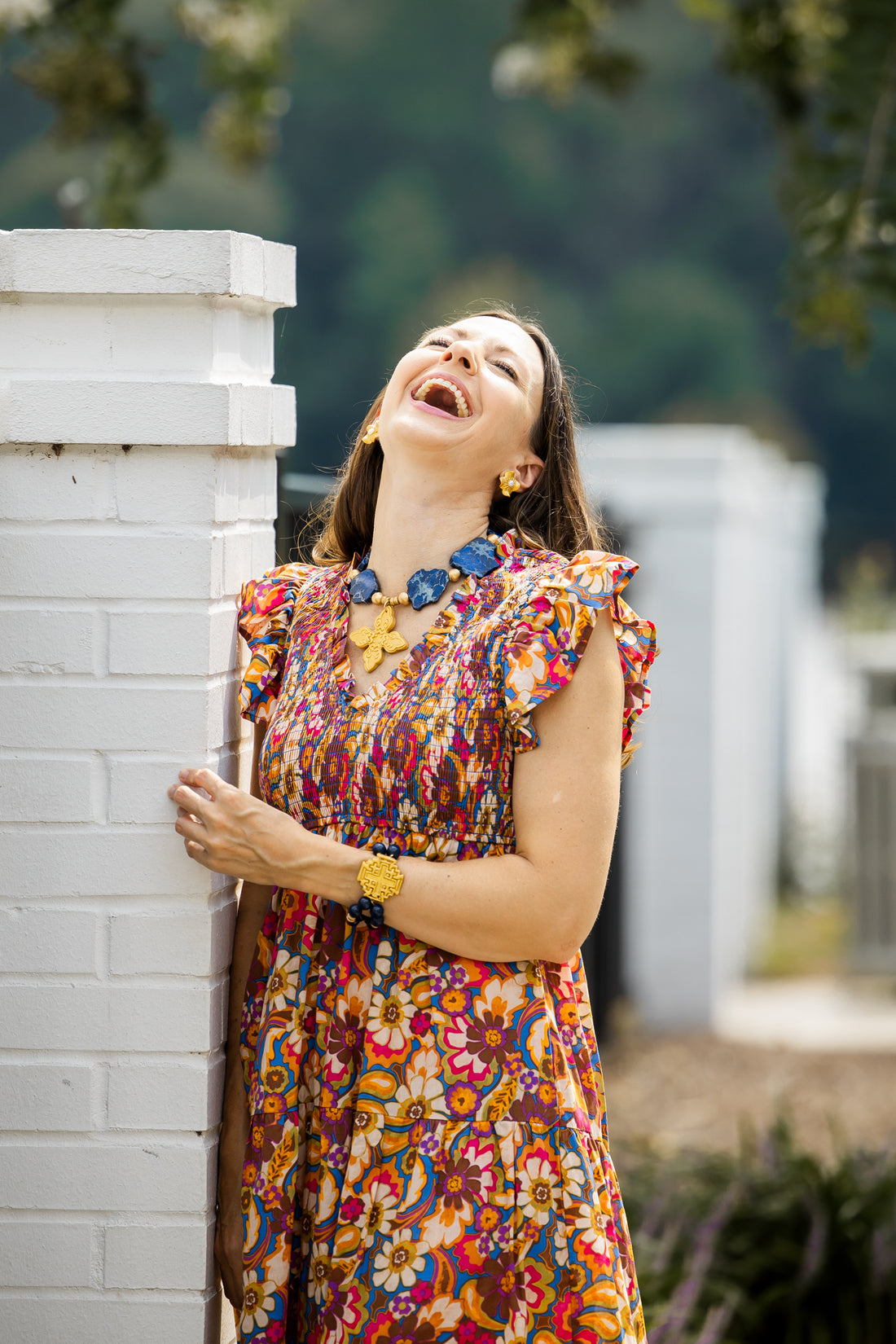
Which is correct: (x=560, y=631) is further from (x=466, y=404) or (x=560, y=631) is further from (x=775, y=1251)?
(x=775, y=1251)

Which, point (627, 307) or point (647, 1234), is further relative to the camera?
point (627, 307)

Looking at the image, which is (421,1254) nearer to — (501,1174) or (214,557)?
(501,1174)

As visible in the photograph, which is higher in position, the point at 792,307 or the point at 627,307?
the point at 627,307

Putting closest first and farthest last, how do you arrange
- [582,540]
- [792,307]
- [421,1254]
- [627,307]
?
[421,1254] < [582,540] < [792,307] < [627,307]

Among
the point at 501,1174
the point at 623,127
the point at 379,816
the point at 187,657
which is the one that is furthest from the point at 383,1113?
the point at 623,127

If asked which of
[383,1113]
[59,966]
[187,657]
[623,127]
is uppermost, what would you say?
[623,127]

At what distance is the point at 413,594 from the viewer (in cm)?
189

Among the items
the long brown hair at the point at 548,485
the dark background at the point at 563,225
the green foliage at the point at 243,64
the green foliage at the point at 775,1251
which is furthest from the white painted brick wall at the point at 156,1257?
the dark background at the point at 563,225

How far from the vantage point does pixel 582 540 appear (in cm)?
202

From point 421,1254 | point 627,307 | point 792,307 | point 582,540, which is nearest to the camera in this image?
point 421,1254

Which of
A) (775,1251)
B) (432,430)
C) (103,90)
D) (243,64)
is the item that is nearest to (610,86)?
(243,64)

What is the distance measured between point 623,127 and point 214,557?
109ft

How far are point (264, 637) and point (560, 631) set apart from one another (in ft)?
1.25

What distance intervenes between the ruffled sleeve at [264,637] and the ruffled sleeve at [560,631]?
0.32m
